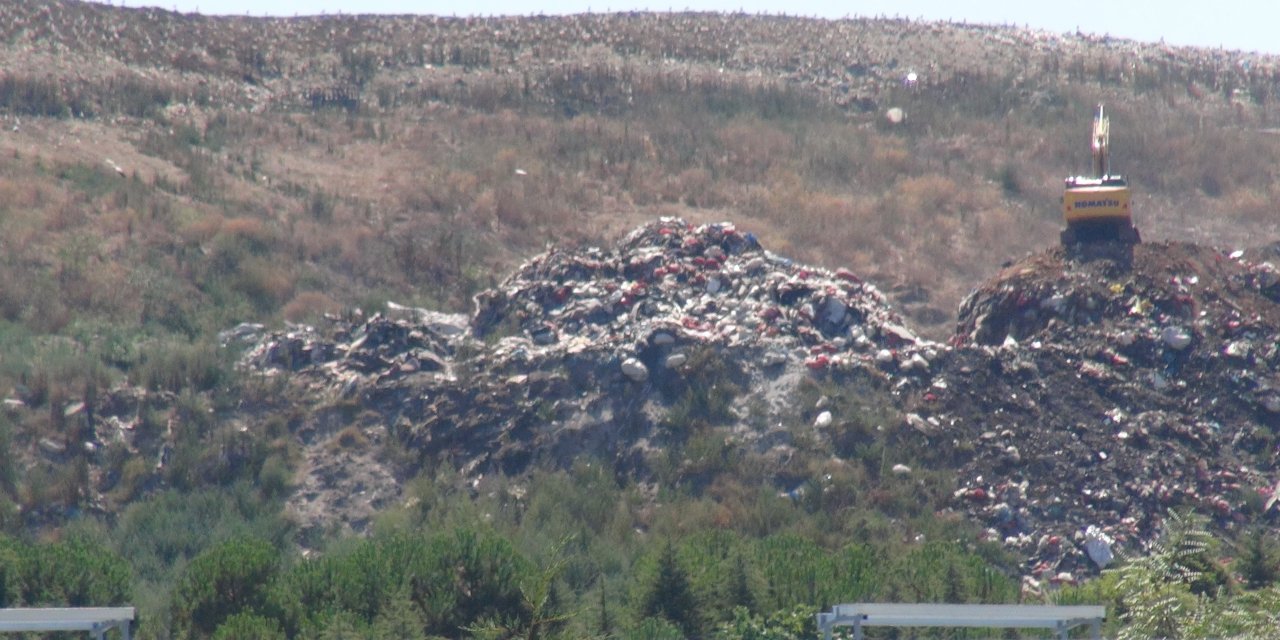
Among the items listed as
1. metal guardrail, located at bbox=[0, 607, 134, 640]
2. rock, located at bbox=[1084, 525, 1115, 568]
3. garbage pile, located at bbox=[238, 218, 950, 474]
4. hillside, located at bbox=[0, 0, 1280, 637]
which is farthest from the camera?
garbage pile, located at bbox=[238, 218, 950, 474]

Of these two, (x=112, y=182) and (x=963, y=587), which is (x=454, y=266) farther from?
(x=963, y=587)

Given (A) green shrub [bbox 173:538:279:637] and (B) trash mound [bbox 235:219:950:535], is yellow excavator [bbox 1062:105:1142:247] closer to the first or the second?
(B) trash mound [bbox 235:219:950:535]

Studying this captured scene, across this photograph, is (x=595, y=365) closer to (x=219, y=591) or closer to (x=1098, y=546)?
(x=1098, y=546)

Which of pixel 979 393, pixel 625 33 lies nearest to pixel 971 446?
pixel 979 393

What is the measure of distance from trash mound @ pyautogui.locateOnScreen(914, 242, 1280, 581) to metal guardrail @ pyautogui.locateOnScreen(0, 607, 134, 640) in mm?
11691

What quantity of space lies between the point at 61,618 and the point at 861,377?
14.2 metres

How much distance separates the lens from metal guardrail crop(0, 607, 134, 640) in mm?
6512

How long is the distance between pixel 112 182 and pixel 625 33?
22.3 metres

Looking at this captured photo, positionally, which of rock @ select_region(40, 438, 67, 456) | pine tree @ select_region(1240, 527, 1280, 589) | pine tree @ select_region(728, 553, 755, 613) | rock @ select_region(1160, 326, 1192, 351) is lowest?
rock @ select_region(40, 438, 67, 456)

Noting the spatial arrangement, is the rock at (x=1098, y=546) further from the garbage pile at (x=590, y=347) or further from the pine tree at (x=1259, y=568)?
the garbage pile at (x=590, y=347)

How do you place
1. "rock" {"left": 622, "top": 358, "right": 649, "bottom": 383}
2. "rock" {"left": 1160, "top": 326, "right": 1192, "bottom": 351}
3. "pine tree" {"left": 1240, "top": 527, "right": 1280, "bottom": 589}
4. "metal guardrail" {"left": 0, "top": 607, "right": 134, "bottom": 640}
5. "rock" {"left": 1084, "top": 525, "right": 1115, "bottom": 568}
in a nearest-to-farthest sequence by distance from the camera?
"metal guardrail" {"left": 0, "top": 607, "right": 134, "bottom": 640} → "pine tree" {"left": 1240, "top": 527, "right": 1280, "bottom": 589} → "rock" {"left": 1084, "top": 525, "right": 1115, "bottom": 568} → "rock" {"left": 622, "top": 358, "right": 649, "bottom": 383} → "rock" {"left": 1160, "top": 326, "right": 1192, "bottom": 351}

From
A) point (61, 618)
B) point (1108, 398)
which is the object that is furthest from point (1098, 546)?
point (61, 618)

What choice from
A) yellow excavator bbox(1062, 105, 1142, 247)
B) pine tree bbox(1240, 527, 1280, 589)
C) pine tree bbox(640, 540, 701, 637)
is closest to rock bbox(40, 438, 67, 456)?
pine tree bbox(640, 540, 701, 637)

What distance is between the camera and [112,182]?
27.5 m
